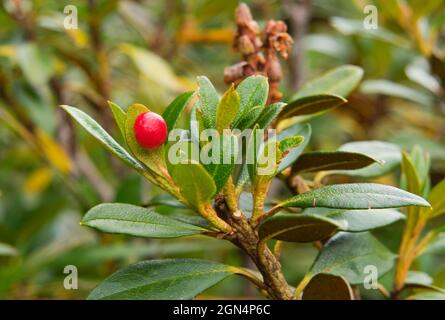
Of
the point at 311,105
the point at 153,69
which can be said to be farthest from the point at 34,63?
the point at 311,105

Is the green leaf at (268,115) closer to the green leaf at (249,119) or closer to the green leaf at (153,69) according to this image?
the green leaf at (249,119)

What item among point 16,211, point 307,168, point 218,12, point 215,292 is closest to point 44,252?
point 16,211

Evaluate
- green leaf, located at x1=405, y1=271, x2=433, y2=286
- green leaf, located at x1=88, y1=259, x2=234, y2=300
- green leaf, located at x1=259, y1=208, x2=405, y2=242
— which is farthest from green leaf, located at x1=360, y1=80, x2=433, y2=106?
green leaf, located at x1=88, y1=259, x2=234, y2=300

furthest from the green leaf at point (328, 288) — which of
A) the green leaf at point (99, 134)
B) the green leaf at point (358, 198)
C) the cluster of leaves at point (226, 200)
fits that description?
the green leaf at point (99, 134)

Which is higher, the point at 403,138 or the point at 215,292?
the point at 403,138

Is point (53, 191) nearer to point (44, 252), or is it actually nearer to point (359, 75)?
point (44, 252)

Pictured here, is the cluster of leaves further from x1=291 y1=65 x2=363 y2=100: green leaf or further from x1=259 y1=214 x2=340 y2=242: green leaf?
x1=291 y1=65 x2=363 y2=100: green leaf

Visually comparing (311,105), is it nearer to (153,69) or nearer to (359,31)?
(359,31)
